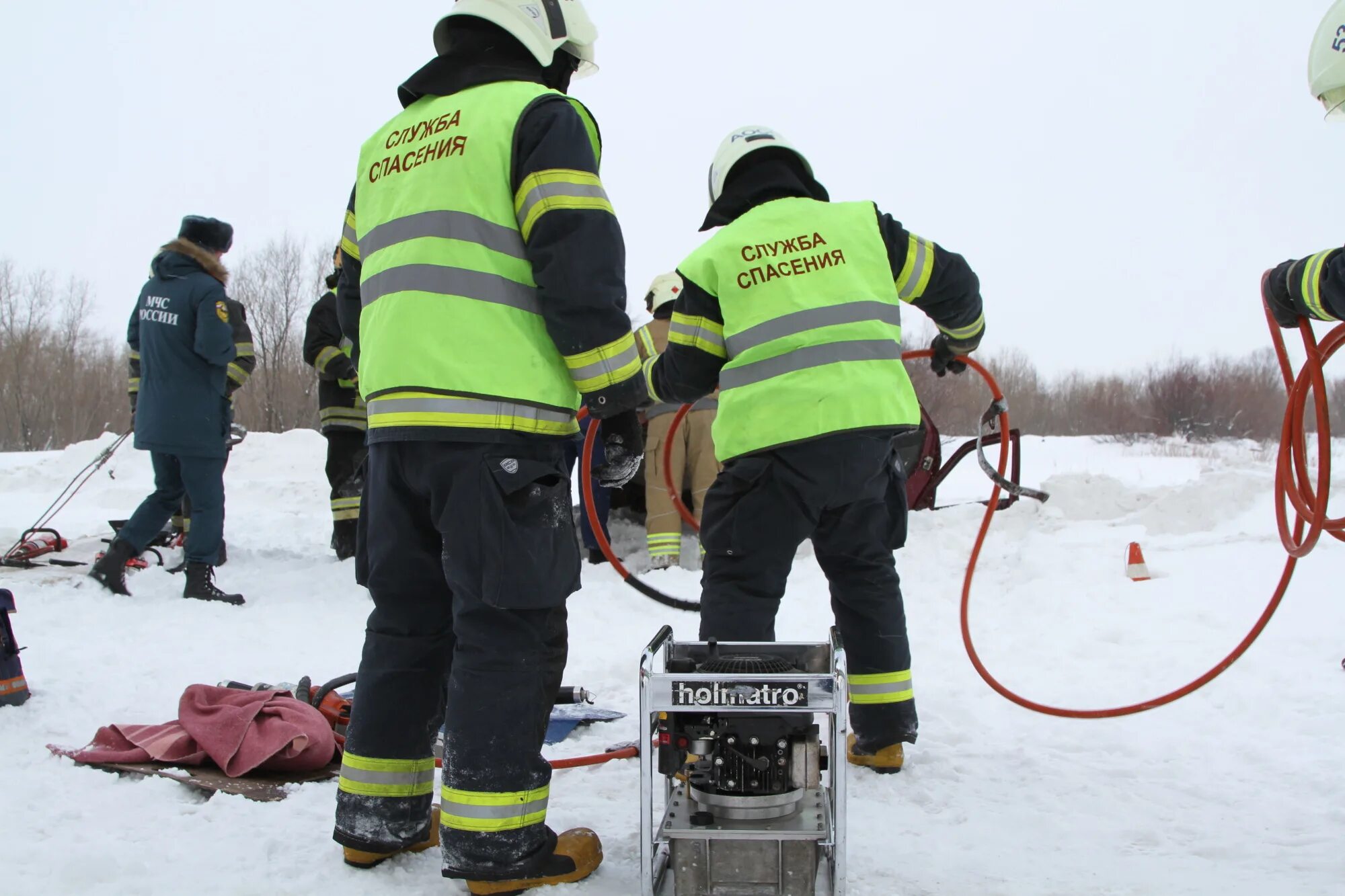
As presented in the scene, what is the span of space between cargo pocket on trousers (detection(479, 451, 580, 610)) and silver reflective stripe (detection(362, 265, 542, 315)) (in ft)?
1.20

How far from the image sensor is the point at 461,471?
228 cm

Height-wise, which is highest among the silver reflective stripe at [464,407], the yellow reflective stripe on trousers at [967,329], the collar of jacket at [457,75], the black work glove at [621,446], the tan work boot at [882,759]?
the collar of jacket at [457,75]

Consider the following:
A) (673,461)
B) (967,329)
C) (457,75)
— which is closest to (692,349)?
(967,329)

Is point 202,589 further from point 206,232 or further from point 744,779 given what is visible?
point 744,779

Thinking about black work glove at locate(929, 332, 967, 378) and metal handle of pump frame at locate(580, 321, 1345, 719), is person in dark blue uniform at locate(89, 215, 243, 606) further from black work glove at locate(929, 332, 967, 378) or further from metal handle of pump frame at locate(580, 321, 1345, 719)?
metal handle of pump frame at locate(580, 321, 1345, 719)

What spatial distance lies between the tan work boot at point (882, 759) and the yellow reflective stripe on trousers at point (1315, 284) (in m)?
1.76

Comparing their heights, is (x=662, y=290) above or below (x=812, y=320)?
above

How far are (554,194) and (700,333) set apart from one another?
118cm

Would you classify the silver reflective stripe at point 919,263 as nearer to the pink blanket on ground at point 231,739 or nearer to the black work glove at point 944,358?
the black work glove at point 944,358

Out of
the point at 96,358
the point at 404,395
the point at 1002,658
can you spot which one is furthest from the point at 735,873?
the point at 96,358

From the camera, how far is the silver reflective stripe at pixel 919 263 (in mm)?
3412

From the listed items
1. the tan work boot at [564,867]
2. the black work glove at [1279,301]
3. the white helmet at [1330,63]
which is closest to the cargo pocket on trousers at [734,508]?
the tan work boot at [564,867]

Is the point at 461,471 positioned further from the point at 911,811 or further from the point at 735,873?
the point at 911,811

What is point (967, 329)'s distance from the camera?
3.65 m
